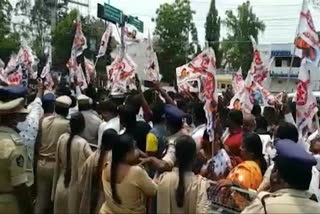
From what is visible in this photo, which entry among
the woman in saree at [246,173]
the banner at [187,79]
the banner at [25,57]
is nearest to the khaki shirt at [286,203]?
the woman in saree at [246,173]

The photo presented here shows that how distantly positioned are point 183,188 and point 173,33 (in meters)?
53.3

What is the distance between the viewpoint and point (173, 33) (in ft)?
187

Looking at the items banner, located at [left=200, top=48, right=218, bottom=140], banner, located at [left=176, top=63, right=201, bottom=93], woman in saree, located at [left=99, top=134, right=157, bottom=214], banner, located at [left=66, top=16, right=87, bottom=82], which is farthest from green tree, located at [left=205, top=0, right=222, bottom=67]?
woman in saree, located at [left=99, top=134, right=157, bottom=214]

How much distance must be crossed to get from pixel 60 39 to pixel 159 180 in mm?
46952

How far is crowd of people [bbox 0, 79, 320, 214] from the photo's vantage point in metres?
3.66

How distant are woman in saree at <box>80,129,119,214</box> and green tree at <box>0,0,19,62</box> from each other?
40.1 metres

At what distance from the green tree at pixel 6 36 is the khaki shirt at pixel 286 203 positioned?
4252 cm

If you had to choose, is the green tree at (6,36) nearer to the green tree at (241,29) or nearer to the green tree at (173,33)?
the green tree at (173,33)

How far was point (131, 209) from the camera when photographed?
4492mm

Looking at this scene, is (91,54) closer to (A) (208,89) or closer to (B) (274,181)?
(A) (208,89)

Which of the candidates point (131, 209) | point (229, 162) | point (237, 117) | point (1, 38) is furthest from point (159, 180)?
point (1, 38)

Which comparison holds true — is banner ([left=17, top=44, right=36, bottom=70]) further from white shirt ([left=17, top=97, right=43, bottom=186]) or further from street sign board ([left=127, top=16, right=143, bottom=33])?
white shirt ([left=17, top=97, right=43, bottom=186])

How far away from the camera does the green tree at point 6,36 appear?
158ft

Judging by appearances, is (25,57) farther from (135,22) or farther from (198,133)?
(198,133)
